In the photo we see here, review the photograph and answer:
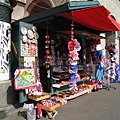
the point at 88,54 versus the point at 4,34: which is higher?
the point at 4,34

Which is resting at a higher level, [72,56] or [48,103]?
[72,56]

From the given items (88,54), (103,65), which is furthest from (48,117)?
(88,54)

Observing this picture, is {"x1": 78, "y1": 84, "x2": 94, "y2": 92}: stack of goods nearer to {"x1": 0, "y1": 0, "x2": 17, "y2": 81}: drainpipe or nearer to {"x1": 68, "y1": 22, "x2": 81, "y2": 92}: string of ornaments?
{"x1": 68, "y1": 22, "x2": 81, "y2": 92}: string of ornaments

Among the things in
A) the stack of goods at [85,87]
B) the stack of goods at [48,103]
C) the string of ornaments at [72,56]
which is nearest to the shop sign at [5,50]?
the stack of goods at [48,103]

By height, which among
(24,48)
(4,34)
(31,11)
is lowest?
(24,48)

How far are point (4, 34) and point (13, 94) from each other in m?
1.89

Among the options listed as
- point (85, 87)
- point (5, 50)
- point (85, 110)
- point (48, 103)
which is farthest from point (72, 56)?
point (85, 87)

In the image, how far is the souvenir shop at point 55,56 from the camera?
414cm

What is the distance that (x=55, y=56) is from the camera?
20.1 ft

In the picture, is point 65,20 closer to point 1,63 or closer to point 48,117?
point 1,63

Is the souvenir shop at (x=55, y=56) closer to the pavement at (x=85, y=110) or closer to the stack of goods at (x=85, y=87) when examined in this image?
the stack of goods at (x=85, y=87)

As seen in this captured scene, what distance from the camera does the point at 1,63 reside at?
15.3 ft

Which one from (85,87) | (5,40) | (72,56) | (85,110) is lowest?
(85,110)

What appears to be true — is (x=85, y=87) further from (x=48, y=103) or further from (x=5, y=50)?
(x=5, y=50)
